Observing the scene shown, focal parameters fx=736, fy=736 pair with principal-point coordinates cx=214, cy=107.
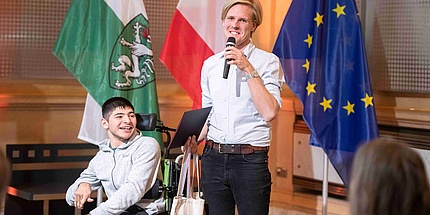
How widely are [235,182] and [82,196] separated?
797mm

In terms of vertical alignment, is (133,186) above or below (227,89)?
below

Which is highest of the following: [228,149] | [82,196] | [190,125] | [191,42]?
[191,42]

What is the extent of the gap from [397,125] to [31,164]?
2623mm

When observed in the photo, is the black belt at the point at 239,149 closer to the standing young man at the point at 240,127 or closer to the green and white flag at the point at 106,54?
the standing young man at the point at 240,127

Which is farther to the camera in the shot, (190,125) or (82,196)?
(82,196)

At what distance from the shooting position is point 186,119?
3328mm

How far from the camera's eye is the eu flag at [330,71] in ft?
15.8

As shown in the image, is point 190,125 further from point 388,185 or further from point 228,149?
point 388,185

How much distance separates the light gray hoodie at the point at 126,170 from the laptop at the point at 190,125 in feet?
1.01

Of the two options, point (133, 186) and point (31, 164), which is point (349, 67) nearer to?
point (133, 186)

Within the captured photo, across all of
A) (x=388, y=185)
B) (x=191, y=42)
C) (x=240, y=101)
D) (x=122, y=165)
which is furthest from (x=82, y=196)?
(x=388, y=185)

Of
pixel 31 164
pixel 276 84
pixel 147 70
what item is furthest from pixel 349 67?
pixel 31 164

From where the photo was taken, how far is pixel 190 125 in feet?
11.1

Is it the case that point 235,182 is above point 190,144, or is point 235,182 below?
below
